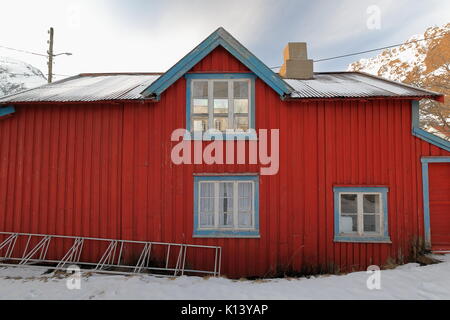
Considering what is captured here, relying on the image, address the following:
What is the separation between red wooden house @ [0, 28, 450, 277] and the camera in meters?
7.00

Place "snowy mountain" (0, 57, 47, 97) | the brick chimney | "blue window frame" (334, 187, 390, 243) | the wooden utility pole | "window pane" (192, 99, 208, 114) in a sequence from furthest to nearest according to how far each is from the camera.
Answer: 1. "snowy mountain" (0, 57, 47, 97)
2. the wooden utility pole
3. the brick chimney
4. "window pane" (192, 99, 208, 114)
5. "blue window frame" (334, 187, 390, 243)

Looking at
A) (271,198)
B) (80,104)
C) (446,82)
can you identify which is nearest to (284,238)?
(271,198)

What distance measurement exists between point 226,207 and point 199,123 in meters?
2.77

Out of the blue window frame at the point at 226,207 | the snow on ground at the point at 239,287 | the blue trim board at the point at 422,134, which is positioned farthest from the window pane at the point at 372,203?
the blue window frame at the point at 226,207

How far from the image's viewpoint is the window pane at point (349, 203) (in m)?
7.15

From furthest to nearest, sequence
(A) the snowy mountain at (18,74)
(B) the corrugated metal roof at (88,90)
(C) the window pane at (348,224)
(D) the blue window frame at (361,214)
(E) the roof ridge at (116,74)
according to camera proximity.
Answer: (A) the snowy mountain at (18,74) → (E) the roof ridge at (116,74) → (B) the corrugated metal roof at (88,90) → (C) the window pane at (348,224) → (D) the blue window frame at (361,214)

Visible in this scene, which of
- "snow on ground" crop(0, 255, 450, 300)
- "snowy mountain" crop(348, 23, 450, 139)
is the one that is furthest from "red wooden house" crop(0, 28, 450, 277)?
"snowy mountain" crop(348, 23, 450, 139)

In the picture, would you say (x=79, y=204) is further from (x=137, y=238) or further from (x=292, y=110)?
(x=292, y=110)

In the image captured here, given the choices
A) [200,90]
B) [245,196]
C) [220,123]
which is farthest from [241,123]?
[245,196]

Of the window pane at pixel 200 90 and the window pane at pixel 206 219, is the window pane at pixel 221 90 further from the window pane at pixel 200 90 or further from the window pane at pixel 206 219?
the window pane at pixel 206 219

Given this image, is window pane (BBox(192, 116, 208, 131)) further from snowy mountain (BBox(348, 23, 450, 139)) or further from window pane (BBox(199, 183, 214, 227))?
snowy mountain (BBox(348, 23, 450, 139))

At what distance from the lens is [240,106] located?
7371 millimetres

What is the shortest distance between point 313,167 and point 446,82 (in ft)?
60.0

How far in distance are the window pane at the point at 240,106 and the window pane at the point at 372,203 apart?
4609 mm
